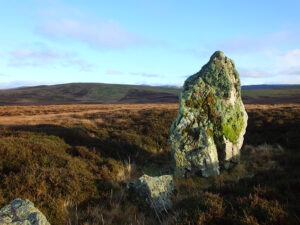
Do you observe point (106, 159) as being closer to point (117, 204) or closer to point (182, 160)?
point (182, 160)

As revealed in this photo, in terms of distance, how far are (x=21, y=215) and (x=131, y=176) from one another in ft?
21.3

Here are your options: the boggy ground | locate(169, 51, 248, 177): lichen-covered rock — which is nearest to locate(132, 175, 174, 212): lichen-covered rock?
the boggy ground

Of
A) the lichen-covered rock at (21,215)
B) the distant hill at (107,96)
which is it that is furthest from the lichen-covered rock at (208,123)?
the distant hill at (107,96)

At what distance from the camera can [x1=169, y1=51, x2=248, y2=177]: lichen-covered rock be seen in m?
11.1

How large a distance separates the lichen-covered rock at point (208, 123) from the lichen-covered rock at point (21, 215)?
725 centimetres

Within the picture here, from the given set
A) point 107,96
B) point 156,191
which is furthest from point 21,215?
point 107,96

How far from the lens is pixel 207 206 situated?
16.2 feet

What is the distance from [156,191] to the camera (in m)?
7.28

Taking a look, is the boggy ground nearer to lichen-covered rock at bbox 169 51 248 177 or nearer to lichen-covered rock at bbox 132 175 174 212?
lichen-covered rock at bbox 132 175 174 212

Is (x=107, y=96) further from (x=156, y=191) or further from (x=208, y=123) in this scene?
(x=156, y=191)

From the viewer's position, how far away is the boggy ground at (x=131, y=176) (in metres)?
4.95

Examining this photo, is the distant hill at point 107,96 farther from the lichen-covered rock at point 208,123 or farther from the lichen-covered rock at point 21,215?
the lichen-covered rock at point 21,215

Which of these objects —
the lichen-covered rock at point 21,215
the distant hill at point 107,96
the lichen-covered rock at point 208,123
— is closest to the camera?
the lichen-covered rock at point 21,215

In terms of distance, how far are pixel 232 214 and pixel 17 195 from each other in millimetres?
5574
